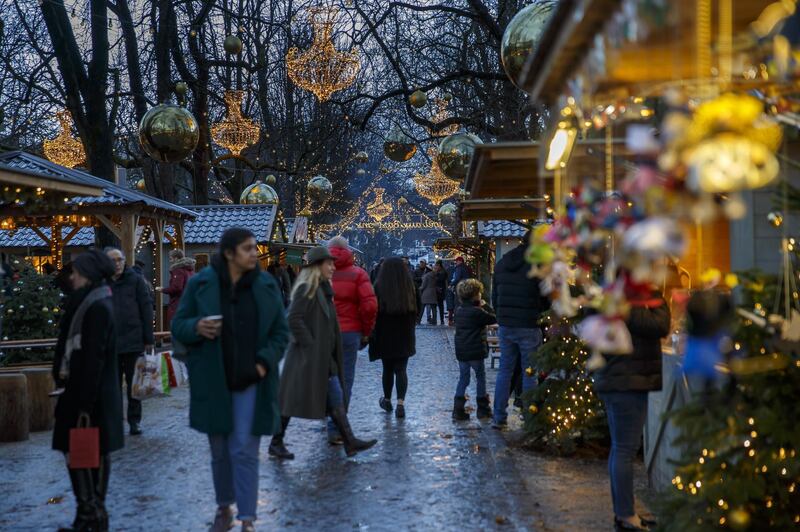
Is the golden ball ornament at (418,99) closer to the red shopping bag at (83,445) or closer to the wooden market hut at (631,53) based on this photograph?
the red shopping bag at (83,445)

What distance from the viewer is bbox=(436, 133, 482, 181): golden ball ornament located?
13375 millimetres

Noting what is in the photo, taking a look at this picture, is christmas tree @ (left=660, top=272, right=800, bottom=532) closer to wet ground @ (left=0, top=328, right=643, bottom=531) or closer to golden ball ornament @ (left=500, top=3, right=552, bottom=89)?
wet ground @ (left=0, top=328, right=643, bottom=531)

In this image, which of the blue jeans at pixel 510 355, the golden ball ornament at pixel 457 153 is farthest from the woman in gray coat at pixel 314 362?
the golden ball ornament at pixel 457 153

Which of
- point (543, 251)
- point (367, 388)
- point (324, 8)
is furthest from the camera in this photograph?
point (324, 8)

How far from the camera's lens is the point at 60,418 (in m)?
6.55

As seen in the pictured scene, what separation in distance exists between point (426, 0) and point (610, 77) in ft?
45.7

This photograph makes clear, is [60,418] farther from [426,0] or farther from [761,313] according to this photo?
[426,0]

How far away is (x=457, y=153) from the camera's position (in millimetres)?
13383

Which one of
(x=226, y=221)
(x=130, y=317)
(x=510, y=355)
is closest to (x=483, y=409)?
(x=510, y=355)

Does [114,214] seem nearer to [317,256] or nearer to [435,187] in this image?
[435,187]

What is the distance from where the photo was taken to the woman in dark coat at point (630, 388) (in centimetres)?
619

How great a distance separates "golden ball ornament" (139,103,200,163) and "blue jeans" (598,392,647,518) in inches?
344

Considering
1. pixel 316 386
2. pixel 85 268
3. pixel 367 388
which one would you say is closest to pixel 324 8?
pixel 367 388

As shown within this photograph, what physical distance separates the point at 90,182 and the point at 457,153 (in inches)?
211
